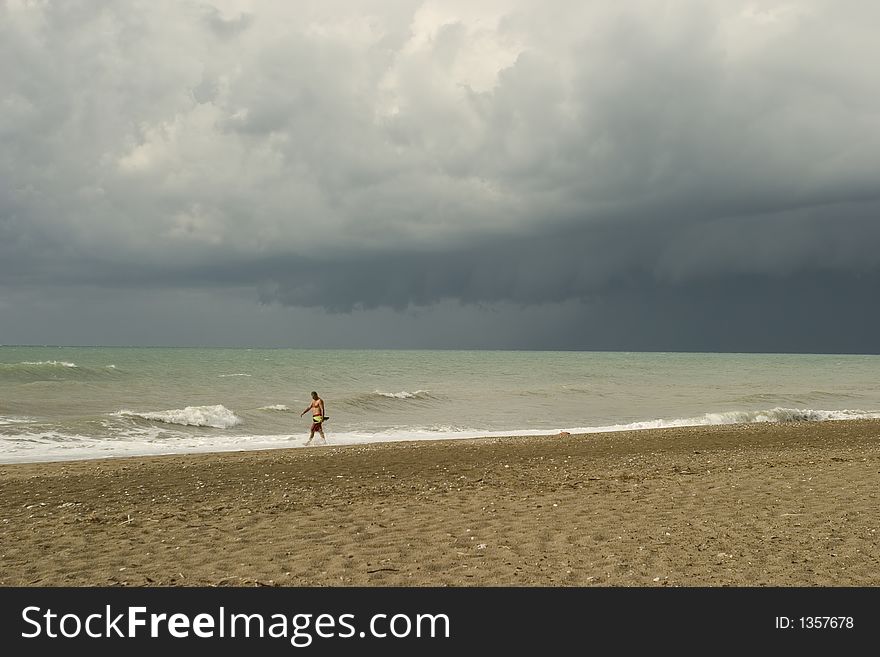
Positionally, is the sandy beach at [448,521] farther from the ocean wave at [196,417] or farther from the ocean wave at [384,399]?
the ocean wave at [384,399]

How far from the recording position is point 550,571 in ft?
26.8

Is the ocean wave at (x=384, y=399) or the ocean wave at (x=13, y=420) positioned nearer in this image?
the ocean wave at (x=13, y=420)

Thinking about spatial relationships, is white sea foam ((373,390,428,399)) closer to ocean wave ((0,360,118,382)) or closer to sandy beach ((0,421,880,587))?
ocean wave ((0,360,118,382))

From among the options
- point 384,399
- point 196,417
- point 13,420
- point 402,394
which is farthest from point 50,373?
point 196,417

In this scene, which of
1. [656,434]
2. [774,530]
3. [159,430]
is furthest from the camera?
[159,430]

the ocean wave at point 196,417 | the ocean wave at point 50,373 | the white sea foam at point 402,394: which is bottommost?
the ocean wave at point 196,417

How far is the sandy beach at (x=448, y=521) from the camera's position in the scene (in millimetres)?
8219

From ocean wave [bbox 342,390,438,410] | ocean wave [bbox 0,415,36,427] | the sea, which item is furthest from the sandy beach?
ocean wave [bbox 342,390,438,410]

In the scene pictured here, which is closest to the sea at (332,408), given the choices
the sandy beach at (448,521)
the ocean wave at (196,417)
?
the ocean wave at (196,417)

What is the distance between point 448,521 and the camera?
1084 cm

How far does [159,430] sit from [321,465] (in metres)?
13.8
